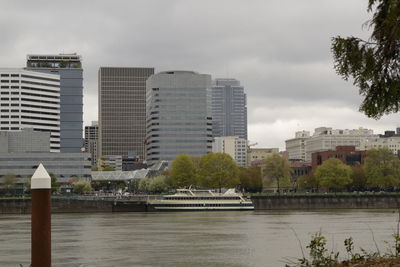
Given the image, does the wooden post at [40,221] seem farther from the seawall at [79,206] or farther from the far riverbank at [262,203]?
the seawall at [79,206]

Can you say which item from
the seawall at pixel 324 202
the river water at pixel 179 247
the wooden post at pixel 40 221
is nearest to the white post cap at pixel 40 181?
the wooden post at pixel 40 221

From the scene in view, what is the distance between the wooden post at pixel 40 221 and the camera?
23.1 m

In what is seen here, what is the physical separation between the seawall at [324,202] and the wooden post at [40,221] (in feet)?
551

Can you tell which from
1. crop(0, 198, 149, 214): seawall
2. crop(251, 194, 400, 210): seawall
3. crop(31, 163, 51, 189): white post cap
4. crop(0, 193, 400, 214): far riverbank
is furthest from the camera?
crop(251, 194, 400, 210): seawall

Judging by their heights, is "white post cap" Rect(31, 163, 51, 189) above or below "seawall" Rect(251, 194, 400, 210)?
above

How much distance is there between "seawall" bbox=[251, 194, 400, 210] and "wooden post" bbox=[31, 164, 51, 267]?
551ft

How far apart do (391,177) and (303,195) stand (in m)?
23.7

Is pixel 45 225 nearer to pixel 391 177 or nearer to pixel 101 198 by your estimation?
pixel 101 198

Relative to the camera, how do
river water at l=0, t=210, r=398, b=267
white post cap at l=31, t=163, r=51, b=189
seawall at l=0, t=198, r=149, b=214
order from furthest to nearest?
1. seawall at l=0, t=198, r=149, b=214
2. river water at l=0, t=210, r=398, b=267
3. white post cap at l=31, t=163, r=51, b=189

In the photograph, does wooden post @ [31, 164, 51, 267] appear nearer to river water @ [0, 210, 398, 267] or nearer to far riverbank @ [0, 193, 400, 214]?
river water @ [0, 210, 398, 267]

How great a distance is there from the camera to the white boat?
6722 inches

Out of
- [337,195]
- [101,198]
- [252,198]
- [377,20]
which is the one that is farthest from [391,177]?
[377,20]

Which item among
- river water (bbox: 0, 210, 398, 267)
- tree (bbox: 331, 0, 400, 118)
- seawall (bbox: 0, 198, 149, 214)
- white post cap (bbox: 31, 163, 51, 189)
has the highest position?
tree (bbox: 331, 0, 400, 118)

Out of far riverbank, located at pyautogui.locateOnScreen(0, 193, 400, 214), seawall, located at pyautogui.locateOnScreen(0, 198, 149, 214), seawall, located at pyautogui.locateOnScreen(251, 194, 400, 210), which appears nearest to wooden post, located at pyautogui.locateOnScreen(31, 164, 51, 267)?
far riverbank, located at pyautogui.locateOnScreen(0, 193, 400, 214)
